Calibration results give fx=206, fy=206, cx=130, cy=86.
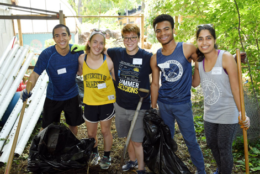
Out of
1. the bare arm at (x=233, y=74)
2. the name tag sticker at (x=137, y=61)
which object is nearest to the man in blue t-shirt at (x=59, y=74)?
the name tag sticker at (x=137, y=61)

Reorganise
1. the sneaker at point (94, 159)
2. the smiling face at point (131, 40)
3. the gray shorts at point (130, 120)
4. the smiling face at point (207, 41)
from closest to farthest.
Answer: the smiling face at point (207, 41) → the smiling face at point (131, 40) → the gray shorts at point (130, 120) → the sneaker at point (94, 159)

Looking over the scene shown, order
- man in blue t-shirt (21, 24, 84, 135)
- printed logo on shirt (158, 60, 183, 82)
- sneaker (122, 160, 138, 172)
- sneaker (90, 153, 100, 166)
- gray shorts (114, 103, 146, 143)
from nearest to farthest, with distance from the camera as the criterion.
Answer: printed logo on shirt (158, 60, 183, 82)
gray shorts (114, 103, 146, 143)
man in blue t-shirt (21, 24, 84, 135)
sneaker (122, 160, 138, 172)
sneaker (90, 153, 100, 166)

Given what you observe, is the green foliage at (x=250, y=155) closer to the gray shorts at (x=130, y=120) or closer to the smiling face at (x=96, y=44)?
the gray shorts at (x=130, y=120)

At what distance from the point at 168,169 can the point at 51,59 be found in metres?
2.01

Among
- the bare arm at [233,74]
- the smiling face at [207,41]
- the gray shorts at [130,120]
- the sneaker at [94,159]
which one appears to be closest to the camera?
the bare arm at [233,74]

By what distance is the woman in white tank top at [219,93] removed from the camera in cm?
206

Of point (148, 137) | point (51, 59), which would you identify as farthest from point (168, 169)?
point (51, 59)

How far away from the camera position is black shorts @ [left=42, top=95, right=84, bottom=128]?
2910 mm

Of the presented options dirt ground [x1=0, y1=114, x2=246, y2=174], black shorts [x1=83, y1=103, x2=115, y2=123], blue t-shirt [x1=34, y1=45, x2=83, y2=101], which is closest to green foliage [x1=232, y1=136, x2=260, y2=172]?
dirt ground [x1=0, y1=114, x2=246, y2=174]

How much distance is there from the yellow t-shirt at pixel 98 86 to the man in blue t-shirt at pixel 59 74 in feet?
1.06

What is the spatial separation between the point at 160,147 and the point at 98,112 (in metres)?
0.92

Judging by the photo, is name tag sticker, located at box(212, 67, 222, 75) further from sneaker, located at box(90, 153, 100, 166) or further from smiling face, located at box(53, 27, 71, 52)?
sneaker, located at box(90, 153, 100, 166)

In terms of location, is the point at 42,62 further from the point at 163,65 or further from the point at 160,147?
the point at 160,147

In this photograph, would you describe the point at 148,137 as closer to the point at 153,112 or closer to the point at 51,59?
the point at 153,112
